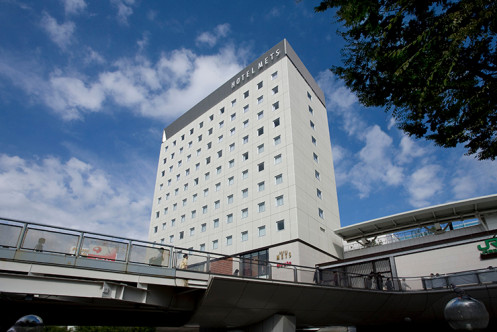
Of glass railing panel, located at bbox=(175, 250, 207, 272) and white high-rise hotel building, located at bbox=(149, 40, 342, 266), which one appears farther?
white high-rise hotel building, located at bbox=(149, 40, 342, 266)

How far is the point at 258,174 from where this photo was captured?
126 feet

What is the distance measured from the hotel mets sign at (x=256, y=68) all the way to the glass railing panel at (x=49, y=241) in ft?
118

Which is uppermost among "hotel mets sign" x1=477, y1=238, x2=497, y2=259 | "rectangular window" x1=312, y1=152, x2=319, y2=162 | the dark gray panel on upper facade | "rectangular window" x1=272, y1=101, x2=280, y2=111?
the dark gray panel on upper facade

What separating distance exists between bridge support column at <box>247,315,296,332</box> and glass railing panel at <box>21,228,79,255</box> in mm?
11950

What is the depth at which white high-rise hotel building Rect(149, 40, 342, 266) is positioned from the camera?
113 ft

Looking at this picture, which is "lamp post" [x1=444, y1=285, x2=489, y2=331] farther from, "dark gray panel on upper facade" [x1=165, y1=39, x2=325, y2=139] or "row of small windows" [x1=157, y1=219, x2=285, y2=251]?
"dark gray panel on upper facade" [x1=165, y1=39, x2=325, y2=139]

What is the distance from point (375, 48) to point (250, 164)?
92.6ft

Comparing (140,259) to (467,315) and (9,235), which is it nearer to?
(9,235)

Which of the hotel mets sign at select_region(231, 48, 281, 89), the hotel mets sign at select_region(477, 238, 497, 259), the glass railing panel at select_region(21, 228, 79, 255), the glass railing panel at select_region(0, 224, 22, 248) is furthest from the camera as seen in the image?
the hotel mets sign at select_region(231, 48, 281, 89)

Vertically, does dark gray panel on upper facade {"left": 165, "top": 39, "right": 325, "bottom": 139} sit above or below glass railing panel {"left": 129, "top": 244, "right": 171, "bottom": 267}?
above

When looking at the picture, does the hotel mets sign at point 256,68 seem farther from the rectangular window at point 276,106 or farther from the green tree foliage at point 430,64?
the green tree foliage at point 430,64

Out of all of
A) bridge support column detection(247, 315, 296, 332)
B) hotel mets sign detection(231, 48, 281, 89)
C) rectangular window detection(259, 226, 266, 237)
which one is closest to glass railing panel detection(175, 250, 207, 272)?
bridge support column detection(247, 315, 296, 332)

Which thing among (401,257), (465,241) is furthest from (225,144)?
(465,241)

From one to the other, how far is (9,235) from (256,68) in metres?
38.3
